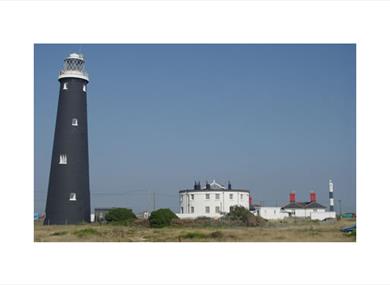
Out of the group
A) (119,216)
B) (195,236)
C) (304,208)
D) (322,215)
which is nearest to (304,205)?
(304,208)

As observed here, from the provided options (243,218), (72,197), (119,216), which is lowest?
(243,218)

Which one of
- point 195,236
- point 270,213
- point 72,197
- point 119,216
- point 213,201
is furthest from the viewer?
point 270,213

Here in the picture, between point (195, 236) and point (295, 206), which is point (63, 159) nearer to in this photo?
point (195, 236)

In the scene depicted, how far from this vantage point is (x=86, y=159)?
24344 millimetres

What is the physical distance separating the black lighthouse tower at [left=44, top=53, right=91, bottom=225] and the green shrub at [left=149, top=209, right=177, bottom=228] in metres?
3.27

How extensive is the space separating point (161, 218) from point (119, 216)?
10.00 feet

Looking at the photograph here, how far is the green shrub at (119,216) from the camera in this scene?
25920mm

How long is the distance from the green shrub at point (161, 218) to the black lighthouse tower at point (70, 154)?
3.27 meters

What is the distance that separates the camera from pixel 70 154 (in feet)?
77.8

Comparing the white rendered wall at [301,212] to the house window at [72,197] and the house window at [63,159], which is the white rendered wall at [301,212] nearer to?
the house window at [72,197]

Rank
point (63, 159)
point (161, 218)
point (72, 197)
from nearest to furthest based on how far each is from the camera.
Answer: point (72, 197)
point (63, 159)
point (161, 218)

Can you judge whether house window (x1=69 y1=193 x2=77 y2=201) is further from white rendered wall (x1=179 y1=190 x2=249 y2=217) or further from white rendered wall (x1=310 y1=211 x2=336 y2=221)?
white rendered wall (x1=310 y1=211 x2=336 y2=221)

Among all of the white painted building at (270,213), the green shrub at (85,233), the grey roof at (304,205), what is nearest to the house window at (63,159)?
the green shrub at (85,233)

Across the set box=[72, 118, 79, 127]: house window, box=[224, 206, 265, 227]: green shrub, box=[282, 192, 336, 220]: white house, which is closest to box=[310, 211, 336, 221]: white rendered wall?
box=[282, 192, 336, 220]: white house
